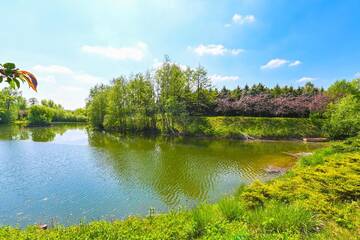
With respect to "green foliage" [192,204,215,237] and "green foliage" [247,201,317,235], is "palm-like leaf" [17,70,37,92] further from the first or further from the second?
"green foliage" [247,201,317,235]

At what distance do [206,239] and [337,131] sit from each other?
2817 centimetres

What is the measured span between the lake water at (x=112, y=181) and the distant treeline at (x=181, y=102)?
18.2 m

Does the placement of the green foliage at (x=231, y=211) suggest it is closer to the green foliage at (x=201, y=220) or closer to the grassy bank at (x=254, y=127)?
the green foliage at (x=201, y=220)

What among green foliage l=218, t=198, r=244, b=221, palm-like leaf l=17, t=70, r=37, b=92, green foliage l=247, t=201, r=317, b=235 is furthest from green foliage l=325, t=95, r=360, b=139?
→ palm-like leaf l=17, t=70, r=37, b=92

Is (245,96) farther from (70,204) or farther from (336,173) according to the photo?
(70,204)

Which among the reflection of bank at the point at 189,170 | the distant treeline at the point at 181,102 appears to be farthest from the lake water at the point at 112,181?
the distant treeline at the point at 181,102

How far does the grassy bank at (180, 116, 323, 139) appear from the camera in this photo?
31.1 meters

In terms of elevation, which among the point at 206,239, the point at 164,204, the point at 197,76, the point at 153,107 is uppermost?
the point at 197,76

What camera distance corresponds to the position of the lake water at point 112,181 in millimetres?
9344

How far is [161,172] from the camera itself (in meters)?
14.6

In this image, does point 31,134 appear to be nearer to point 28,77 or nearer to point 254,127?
point 254,127

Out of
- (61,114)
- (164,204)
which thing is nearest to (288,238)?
(164,204)

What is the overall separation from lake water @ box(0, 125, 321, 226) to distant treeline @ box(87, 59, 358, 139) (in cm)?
1816

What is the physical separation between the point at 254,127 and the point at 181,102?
43.2 ft
